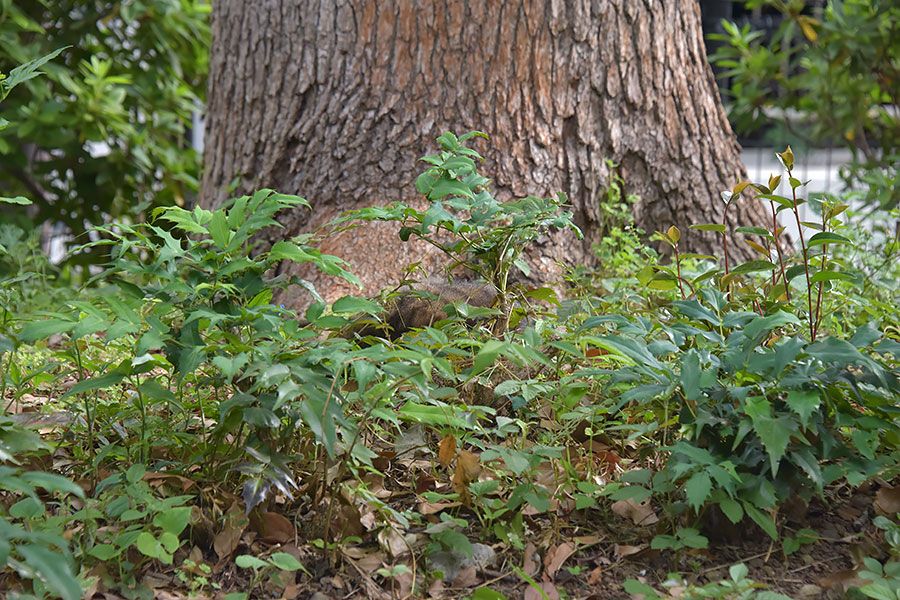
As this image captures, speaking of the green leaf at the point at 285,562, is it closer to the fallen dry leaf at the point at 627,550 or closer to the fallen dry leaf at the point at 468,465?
the fallen dry leaf at the point at 468,465

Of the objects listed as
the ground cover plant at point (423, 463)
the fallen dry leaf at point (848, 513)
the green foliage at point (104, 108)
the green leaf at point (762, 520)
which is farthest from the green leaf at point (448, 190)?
the green foliage at point (104, 108)

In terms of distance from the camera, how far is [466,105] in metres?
2.91

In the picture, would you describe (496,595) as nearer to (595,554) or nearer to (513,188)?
(595,554)

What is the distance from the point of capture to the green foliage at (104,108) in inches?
168

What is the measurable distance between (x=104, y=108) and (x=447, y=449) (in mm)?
3431

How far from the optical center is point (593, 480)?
178cm

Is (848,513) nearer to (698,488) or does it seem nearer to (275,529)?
(698,488)

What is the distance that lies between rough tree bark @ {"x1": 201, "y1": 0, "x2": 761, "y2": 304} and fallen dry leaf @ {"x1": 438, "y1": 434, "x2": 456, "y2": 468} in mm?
985

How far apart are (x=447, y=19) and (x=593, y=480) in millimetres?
1872

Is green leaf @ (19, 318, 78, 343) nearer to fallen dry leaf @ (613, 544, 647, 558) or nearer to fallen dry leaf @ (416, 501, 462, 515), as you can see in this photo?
fallen dry leaf @ (416, 501, 462, 515)

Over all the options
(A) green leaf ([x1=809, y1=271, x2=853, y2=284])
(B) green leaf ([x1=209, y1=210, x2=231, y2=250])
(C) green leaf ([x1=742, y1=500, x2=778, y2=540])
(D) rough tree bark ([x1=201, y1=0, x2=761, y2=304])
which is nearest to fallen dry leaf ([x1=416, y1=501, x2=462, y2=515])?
(C) green leaf ([x1=742, y1=500, x2=778, y2=540])

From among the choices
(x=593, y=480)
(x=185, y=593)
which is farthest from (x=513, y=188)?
(x=185, y=593)

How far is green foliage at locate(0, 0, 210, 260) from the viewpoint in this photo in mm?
4273

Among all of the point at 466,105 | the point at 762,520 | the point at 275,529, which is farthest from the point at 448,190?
the point at 466,105
